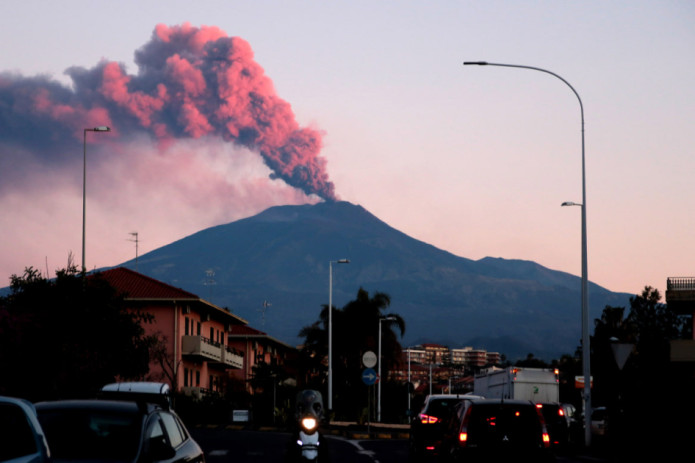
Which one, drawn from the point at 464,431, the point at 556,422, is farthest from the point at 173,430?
the point at 556,422

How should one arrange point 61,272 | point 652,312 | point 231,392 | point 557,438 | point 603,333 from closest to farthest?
point 557,438
point 61,272
point 231,392
point 603,333
point 652,312

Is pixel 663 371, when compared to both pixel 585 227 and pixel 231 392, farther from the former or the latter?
pixel 231 392

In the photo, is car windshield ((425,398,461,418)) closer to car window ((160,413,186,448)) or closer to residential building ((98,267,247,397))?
car window ((160,413,186,448))

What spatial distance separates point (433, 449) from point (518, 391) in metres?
14.0

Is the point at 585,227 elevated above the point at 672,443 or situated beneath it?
elevated above

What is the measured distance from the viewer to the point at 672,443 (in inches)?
877

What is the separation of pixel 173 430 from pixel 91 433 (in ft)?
3.55

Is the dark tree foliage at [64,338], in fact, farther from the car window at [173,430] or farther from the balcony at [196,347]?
the balcony at [196,347]

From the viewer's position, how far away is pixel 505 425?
1585 cm

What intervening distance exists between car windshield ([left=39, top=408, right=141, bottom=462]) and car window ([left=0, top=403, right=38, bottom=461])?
1.66 meters

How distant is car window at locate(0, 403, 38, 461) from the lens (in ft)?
26.5

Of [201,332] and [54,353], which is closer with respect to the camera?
[54,353]

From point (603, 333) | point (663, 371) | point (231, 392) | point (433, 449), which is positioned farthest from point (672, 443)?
point (603, 333)

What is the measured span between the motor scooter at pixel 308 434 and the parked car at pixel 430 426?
8.32m
